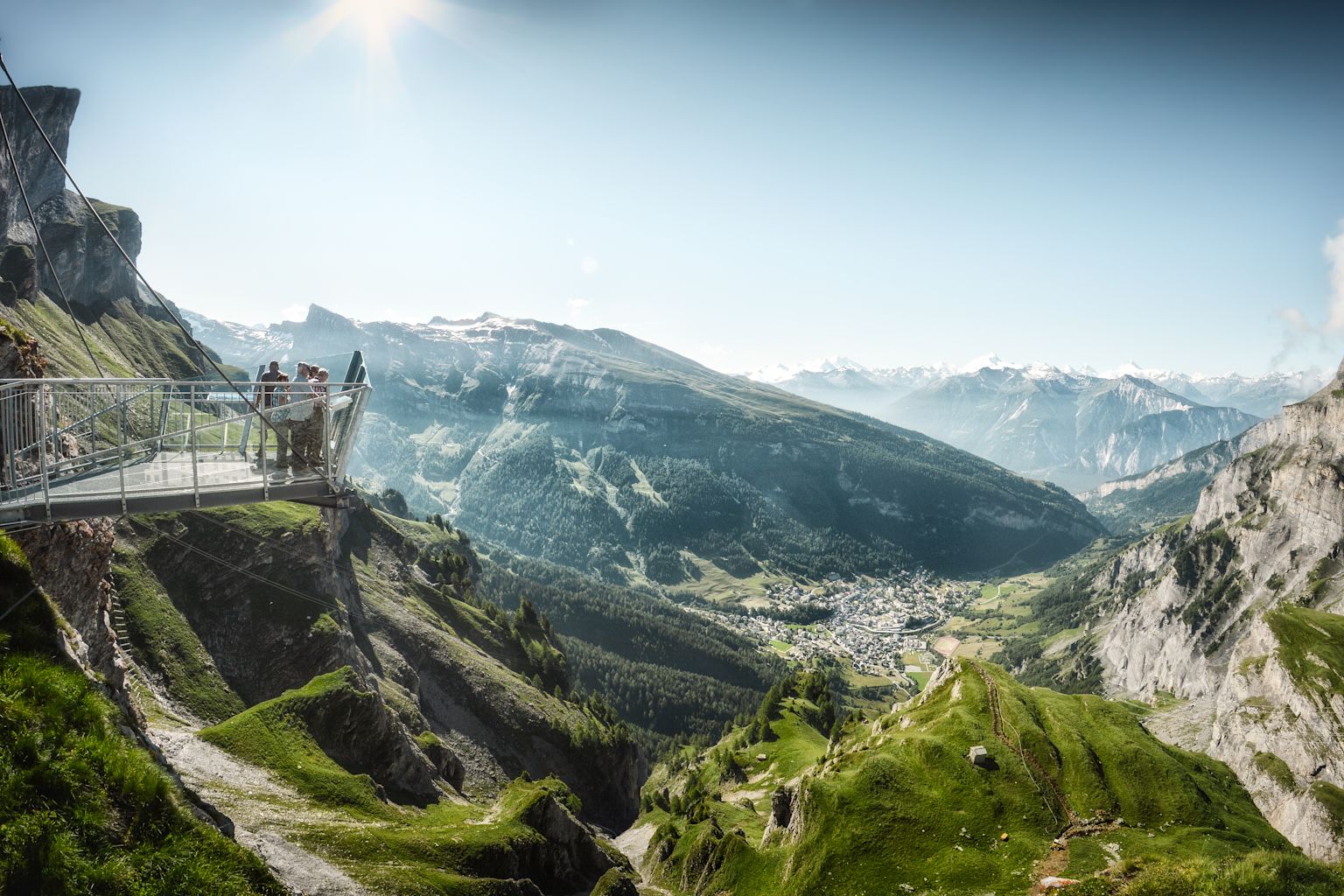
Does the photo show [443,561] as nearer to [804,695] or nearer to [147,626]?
[804,695]

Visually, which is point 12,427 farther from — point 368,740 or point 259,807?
point 368,740

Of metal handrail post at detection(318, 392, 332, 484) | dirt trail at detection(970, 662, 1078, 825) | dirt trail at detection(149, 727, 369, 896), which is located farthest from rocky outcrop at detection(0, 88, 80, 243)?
dirt trail at detection(970, 662, 1078, 825)

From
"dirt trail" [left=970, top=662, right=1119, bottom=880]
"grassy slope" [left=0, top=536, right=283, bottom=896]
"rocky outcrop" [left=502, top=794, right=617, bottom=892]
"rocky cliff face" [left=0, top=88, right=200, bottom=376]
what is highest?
"rocky cliff face" [left=0, top=88, right=200, bottom=376]

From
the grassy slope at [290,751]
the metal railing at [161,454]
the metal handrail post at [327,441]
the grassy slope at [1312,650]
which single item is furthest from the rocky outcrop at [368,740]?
the grassy slope at [1312,650]

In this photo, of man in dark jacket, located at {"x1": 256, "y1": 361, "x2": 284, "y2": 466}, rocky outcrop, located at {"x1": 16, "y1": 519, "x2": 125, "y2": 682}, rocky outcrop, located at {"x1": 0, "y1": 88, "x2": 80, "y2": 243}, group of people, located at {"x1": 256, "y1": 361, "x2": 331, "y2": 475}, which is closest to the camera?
man in dark jacket, located at {"x1": 256, "y1": 361, "x2": 284, "y2": 466}

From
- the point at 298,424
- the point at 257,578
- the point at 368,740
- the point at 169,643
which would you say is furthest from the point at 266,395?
the point at 257,578

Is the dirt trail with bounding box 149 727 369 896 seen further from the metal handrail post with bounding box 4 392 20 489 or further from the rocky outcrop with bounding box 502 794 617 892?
the metal handrail post with bounding box 4 392 20 489

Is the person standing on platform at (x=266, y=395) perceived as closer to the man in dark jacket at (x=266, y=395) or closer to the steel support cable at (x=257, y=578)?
the man in dark jacket at (x=266, y=395)
